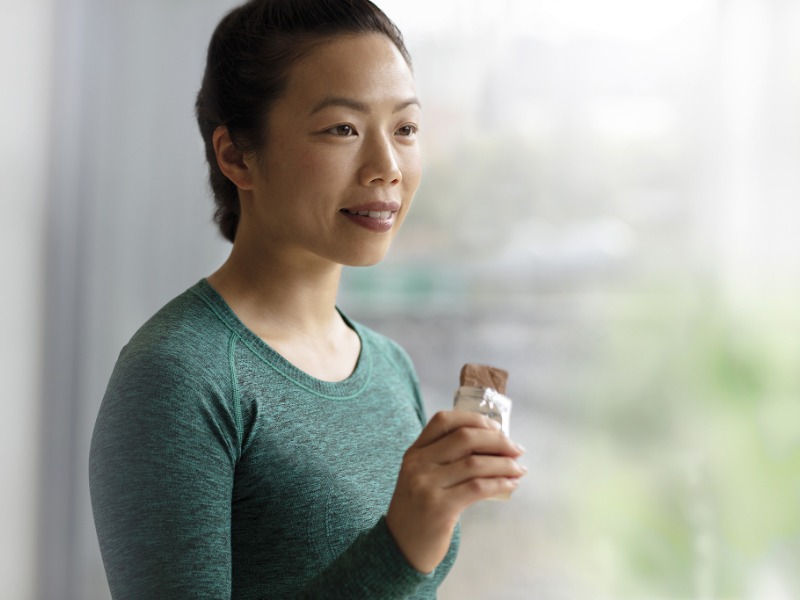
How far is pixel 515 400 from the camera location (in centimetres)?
212

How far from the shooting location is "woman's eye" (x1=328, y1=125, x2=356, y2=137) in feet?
3.10

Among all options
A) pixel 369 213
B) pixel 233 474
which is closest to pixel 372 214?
pixel 369 213

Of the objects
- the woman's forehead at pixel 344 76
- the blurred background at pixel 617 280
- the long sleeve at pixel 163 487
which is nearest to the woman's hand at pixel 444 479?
the long sleeve at pixel 163 487

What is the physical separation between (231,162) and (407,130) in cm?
21

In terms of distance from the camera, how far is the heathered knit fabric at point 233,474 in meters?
0.79

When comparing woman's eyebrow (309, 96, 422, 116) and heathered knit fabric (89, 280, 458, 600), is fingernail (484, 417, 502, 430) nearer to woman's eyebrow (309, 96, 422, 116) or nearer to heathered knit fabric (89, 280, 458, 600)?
heathered knit fabric (89, 280, 458, 600)

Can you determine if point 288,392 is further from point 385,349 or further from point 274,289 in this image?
point 385,349

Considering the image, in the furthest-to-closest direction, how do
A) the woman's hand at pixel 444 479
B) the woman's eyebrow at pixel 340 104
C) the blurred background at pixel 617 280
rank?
1. the blurred background at pixel 617 280
2. the woman's eyebrow at pixel 340 104
3. the woman's hand at pixel 444 479

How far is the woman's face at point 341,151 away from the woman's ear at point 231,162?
0.11 feet

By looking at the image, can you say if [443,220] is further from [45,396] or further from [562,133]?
[45,396]

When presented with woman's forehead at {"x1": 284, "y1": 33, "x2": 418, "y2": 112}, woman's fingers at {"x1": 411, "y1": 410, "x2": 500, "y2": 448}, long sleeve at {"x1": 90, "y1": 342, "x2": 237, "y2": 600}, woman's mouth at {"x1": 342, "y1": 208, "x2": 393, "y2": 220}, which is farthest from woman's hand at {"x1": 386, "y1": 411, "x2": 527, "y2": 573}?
woman's forehead at {"x1": 284, "y1": 33, "x2": 418, "y2": 112}

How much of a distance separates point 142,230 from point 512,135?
90 centimetres

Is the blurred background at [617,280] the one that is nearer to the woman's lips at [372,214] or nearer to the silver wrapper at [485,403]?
the woman's lips at [372,214]

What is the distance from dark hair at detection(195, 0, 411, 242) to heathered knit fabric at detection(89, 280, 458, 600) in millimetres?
206
